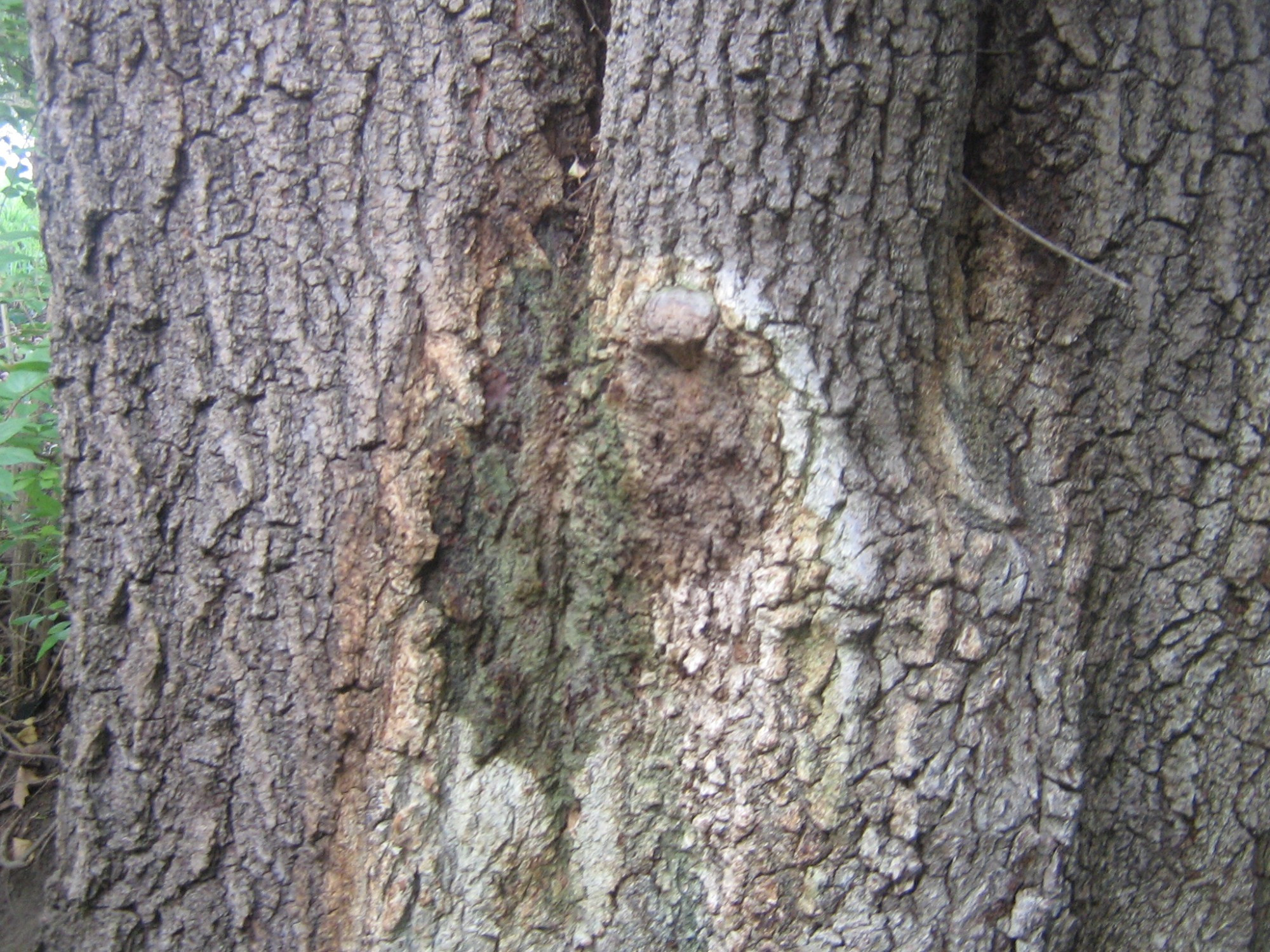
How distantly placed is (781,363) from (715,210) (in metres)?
0.25

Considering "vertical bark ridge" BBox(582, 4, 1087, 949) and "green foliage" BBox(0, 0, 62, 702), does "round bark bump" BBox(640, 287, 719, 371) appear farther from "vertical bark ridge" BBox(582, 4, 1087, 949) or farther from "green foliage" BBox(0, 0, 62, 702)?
"green foliage" BBox(0, 0, 62, 702)

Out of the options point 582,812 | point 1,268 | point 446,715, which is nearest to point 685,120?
point 446,715

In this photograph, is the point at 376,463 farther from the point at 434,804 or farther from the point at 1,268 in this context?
the point at 1,268

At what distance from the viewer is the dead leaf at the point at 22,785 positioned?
225 cm

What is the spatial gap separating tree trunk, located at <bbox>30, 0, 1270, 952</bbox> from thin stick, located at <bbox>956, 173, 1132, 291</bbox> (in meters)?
0.01

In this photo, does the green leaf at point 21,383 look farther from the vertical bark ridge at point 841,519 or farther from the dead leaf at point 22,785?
the vertical bark ridge at point 841,519

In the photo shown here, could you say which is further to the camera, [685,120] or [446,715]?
[446,715]

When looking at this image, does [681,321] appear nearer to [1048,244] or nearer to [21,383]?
[1048,244]

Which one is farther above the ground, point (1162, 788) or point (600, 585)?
point (600, 585)

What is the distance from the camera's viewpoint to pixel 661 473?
133 cm

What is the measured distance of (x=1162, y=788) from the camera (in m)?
1.46

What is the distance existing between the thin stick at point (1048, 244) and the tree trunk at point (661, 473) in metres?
0.01

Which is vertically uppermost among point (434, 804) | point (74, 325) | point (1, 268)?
point (1, 268)

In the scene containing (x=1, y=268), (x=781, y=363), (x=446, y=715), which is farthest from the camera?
(x=1, y=268)
